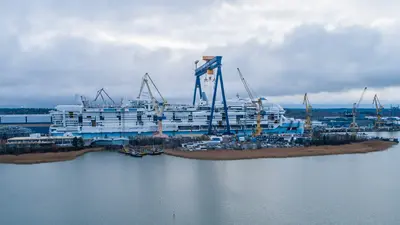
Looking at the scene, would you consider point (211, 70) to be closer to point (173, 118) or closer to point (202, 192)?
point (173, 118)

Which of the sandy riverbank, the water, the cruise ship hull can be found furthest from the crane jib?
the sandy riverbank

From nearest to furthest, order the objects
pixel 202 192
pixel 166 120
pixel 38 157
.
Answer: pixel 202 192, pixel 38 157, pixel 166 120

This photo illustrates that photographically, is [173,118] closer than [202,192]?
No

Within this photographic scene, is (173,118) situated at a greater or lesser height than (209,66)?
lesser

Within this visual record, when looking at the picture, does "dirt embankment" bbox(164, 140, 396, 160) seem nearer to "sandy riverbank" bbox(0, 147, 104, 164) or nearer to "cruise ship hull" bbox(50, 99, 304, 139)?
"sandy riverbank" bbox(0, 147, 104, 164)

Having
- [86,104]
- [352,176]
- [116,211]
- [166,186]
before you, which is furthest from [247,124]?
[116,211]

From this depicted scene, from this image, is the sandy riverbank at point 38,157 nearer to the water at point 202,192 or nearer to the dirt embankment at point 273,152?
the water at point 202,192

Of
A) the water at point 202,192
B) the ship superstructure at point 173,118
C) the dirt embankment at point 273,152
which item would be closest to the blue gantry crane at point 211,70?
the ship superstructure at point 173,118

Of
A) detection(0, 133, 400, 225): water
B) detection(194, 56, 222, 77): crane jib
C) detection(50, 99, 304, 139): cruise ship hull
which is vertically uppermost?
detection(194, 56, 222, 77): crane jib

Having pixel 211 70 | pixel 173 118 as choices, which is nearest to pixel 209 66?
pixel 211 70
